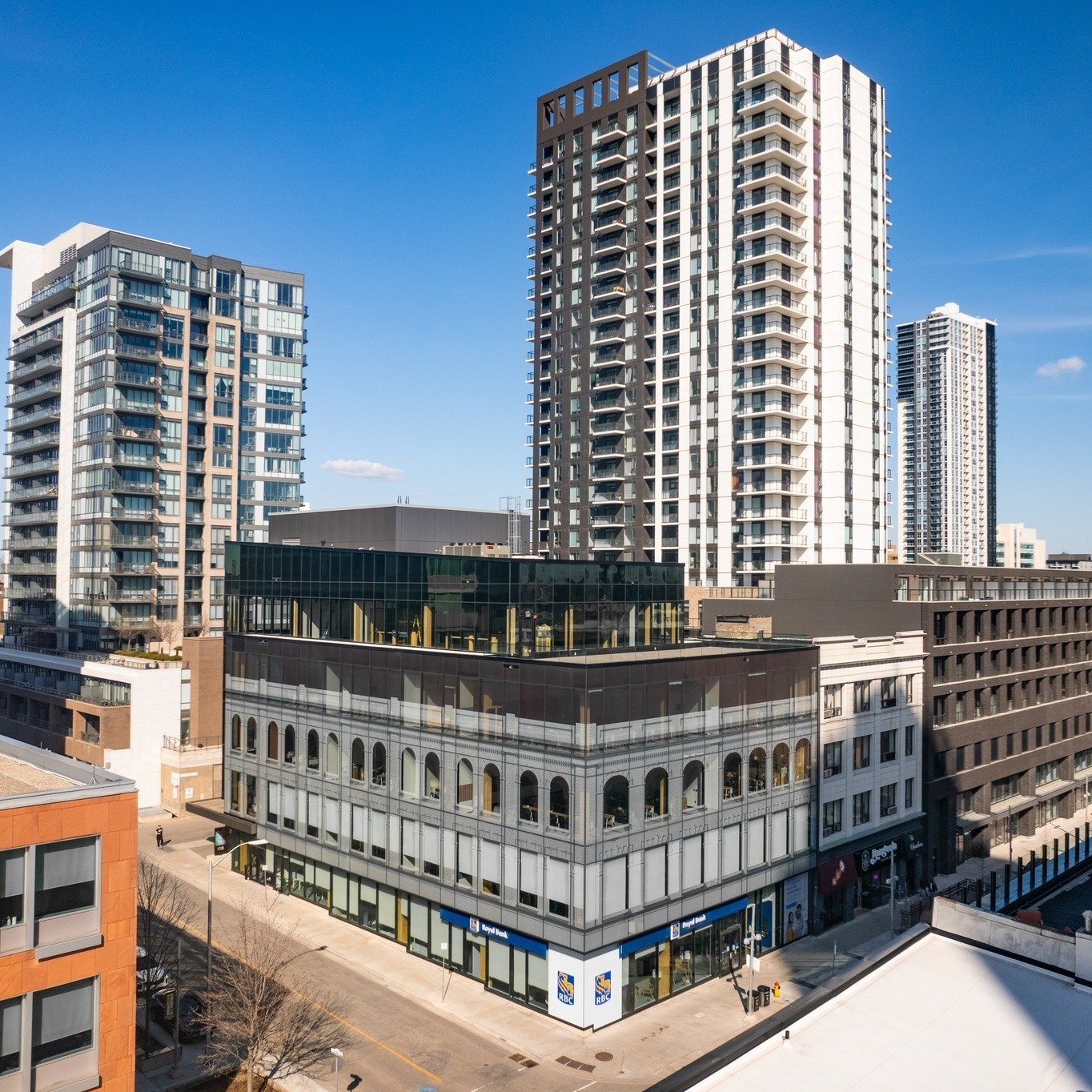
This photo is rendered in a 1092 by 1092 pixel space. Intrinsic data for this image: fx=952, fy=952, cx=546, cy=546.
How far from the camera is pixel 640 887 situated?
4275 cm

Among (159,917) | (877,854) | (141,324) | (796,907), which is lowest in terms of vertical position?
(159,917)

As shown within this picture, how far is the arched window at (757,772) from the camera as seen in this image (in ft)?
160

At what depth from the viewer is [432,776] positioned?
48.2 metres

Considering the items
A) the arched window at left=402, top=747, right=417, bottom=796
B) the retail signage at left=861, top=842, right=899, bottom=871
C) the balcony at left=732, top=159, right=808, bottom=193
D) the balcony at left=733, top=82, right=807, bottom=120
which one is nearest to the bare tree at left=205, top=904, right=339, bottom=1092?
the arched window at left=402, top=747, right=417, bottom=796

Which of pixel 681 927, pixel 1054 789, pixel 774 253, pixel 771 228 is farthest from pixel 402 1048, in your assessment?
pixel 771 228

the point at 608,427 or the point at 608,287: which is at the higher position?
the point at 608,287

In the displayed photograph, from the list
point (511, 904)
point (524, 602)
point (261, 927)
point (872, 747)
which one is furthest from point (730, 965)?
point (261, 927)

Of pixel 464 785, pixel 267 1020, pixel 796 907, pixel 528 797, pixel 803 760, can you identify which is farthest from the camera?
pixel 803 760

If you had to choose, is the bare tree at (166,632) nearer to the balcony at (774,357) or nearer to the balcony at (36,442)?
the balcony at (36,442)

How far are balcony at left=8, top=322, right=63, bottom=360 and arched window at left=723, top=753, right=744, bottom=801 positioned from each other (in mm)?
94791

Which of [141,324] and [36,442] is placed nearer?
[141,324]

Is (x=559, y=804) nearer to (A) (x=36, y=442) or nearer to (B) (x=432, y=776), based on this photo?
(B) (x=432, y=776)

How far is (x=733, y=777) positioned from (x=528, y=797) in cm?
1098

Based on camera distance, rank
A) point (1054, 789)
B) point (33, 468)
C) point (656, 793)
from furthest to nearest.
A: point (33, 468)
point (1054, 789)
point (656, 793)
